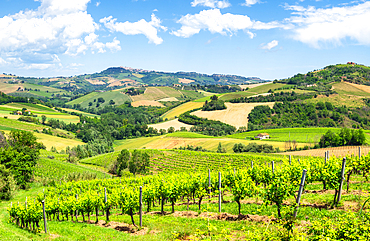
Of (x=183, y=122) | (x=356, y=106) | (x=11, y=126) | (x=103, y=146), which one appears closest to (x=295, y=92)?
(x=356, y=106)

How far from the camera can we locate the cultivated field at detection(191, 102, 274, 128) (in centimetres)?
16249

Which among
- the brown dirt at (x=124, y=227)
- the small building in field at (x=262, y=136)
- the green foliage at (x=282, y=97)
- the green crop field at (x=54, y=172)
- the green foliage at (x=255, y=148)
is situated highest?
the green foliage at (x=282, y=97)

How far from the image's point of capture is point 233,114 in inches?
6870

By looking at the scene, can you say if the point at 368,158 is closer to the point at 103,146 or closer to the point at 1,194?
the point at 1,194

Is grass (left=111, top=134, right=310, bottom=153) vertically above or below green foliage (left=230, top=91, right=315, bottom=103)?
below

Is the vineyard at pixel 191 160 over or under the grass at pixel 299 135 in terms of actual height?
under

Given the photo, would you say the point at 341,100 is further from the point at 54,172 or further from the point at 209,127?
the point at 54,172

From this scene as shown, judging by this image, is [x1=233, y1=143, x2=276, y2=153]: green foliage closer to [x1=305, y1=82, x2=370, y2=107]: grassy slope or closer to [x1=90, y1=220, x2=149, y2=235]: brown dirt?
[x1=90, y1=220, x2=149, y2=235]: brown dirt

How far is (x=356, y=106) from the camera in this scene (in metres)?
159

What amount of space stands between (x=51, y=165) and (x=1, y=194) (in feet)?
100

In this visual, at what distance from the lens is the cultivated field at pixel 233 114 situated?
162 metres

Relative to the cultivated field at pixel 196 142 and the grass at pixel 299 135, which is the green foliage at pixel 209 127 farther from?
the grass at pixel 299 135

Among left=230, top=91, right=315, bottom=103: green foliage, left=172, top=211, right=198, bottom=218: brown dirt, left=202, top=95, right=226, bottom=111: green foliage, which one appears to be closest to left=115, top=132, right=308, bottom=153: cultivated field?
left=202, top=95, right=226, bottom=111: green foliage

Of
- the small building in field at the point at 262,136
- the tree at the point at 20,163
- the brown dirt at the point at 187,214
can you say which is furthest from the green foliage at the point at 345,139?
the tree at the point at 20,163
